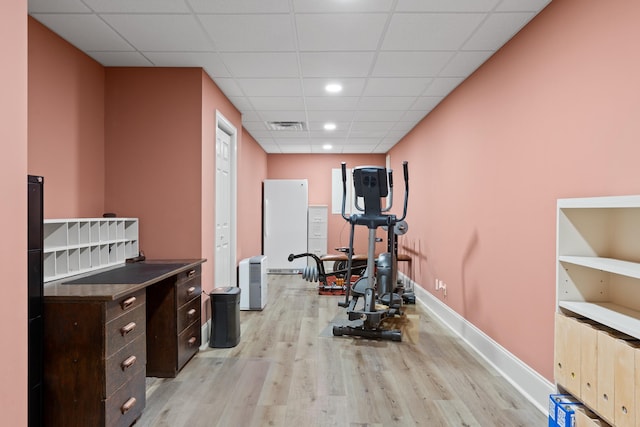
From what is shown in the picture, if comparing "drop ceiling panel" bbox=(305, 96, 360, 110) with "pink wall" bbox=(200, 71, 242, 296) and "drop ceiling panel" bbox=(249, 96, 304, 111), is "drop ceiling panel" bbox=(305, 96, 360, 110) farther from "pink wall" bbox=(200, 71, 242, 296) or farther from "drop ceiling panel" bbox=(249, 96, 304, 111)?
"pink wall" bbox=(200, 71, 242, 296)

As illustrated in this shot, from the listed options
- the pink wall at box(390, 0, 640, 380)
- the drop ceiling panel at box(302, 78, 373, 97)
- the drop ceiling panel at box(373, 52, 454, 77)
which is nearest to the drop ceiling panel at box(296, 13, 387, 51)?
the drop ceiling panel at box(373, 52, 454, 77)

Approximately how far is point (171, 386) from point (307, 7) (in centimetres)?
266

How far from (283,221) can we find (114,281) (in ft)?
18.1

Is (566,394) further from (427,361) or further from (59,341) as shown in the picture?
(59,341)

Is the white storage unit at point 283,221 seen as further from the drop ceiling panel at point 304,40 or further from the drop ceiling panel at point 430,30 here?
the drop ceiling panel at point 430,30

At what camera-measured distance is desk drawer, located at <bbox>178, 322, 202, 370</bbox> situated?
2912mm

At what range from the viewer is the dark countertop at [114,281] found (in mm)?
1940

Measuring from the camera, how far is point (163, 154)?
3.44 m

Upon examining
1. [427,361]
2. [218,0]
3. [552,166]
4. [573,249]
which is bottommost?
[427,361]

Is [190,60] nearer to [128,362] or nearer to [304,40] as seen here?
[304,40]

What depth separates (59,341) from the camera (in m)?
1.92

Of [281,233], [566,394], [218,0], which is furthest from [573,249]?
[281,233]

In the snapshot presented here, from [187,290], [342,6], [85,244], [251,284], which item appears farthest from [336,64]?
[251,284]

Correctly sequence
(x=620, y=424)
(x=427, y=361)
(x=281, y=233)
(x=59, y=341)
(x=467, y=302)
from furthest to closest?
(x=281, y=233) → (x=467, y=302) → (x=427, y=361) → (x=59, y=341) → (x=620, y=424)
